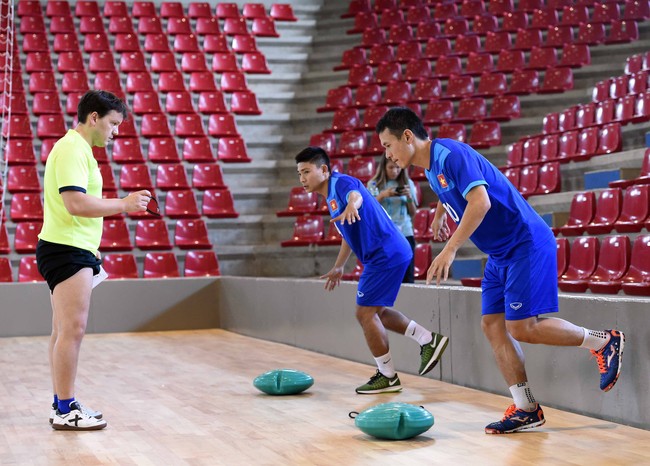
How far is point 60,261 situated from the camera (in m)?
4.48

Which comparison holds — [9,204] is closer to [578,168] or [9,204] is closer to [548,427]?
[578,168]

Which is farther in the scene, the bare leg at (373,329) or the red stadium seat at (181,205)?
the red stadium seat at (181,205)

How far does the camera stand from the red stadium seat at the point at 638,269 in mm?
5871

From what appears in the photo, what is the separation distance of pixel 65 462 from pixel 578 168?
6.59 m

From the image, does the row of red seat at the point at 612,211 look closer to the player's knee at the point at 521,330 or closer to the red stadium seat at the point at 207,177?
the player's knee at the point at 521,330

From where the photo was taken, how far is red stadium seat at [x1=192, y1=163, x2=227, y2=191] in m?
11.7

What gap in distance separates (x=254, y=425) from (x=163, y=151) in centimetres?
786

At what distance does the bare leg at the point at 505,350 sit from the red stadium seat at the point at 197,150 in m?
8.13

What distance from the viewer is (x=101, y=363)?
24.3 ft

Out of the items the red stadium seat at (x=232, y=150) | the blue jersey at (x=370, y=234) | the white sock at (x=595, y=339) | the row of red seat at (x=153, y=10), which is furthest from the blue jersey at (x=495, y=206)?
the row of red seat at (x=153, y=10)

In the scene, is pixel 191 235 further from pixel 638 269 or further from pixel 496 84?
pixel 638 269

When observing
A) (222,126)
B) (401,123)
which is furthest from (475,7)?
(401,123)

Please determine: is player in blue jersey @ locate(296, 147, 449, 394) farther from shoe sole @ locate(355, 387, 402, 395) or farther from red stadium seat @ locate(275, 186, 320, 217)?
red stadium seat @ locate(275, 186, 320, 217)

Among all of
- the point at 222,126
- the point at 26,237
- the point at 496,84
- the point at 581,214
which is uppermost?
the point at 496,84
